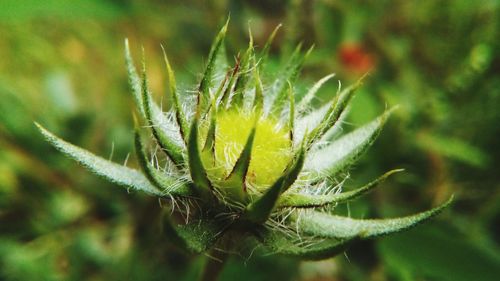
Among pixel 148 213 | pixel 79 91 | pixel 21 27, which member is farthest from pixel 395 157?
pixel 21 27

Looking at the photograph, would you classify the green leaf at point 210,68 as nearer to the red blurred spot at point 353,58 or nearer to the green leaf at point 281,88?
the green leaf at point 281,88

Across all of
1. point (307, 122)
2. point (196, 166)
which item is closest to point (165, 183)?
point (196, 166)

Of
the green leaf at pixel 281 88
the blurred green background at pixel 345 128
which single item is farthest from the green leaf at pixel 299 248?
the blurred green background at pixel 345 128

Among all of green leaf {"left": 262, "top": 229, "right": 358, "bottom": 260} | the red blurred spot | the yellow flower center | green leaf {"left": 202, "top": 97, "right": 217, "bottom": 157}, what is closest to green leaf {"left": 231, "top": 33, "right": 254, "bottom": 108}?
the yellow flower center

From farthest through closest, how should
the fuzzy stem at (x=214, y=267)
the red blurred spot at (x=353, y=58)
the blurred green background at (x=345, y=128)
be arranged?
the red blurred spot at (x=353, y=58) < the blurred green background at (x=345, y=128) < the fuzzy stem at (x=214, y=267)

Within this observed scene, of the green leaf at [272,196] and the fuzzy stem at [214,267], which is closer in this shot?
the green leaf at [272,196]

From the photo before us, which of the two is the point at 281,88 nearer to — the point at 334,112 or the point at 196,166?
the point at 334,112

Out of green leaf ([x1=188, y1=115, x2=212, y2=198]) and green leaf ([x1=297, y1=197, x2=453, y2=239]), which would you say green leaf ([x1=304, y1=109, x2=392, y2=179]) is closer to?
green leaf ([x1=297, y1=197, x2=453, y2=239])

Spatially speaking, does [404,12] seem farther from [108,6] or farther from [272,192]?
[272,192]
